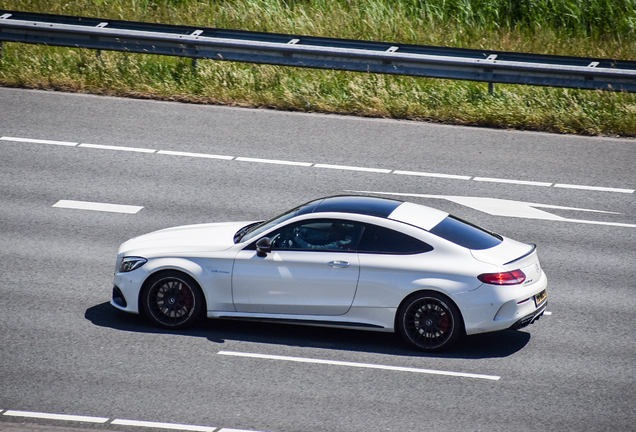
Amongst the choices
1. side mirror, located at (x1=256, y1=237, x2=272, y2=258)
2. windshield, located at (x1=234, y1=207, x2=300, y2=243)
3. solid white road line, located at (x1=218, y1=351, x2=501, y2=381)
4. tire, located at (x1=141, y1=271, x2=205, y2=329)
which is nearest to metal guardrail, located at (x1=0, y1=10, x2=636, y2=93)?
windshield, located at (x1=234, y1=207, x2=300, y2=243)

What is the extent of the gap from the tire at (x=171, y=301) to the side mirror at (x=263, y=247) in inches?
31.1

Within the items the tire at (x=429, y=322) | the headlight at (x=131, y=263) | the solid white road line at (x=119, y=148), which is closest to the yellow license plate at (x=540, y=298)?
the tire at (x=429, y=322)

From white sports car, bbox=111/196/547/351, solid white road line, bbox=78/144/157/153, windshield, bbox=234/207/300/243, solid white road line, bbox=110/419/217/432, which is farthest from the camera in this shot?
solid white road line, bbox=78/144/157/153

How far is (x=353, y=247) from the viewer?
30.0 feet

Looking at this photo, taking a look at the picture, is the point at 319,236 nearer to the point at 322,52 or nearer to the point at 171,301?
the point at 171,301

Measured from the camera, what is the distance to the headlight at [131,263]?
30.9 feet

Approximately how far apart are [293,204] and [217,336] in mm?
3764

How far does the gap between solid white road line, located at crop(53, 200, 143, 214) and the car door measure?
12.4 feet

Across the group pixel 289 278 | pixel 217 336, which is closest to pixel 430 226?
pixel 289 278

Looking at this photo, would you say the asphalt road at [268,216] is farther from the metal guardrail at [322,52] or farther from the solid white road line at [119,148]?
the metal guardrail at [322,52]

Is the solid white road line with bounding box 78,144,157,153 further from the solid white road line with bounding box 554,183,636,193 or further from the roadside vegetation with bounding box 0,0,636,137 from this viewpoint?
the solid white road line with bounding box 554,183,636,193

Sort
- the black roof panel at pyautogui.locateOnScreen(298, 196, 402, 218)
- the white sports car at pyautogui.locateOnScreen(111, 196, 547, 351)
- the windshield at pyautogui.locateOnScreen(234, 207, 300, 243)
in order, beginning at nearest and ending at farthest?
the white sports car at pyautogui.locateOnScreen(111, 196, 547, 351), the black roof panel at pyautogui.locateOnScreen(298, 196, 402, 218), the windshield at pyautogui.locateOnScreen(234, 207, 300, 243)

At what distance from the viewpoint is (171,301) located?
30.9 feet

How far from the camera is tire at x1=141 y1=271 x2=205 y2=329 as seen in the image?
368 inches
